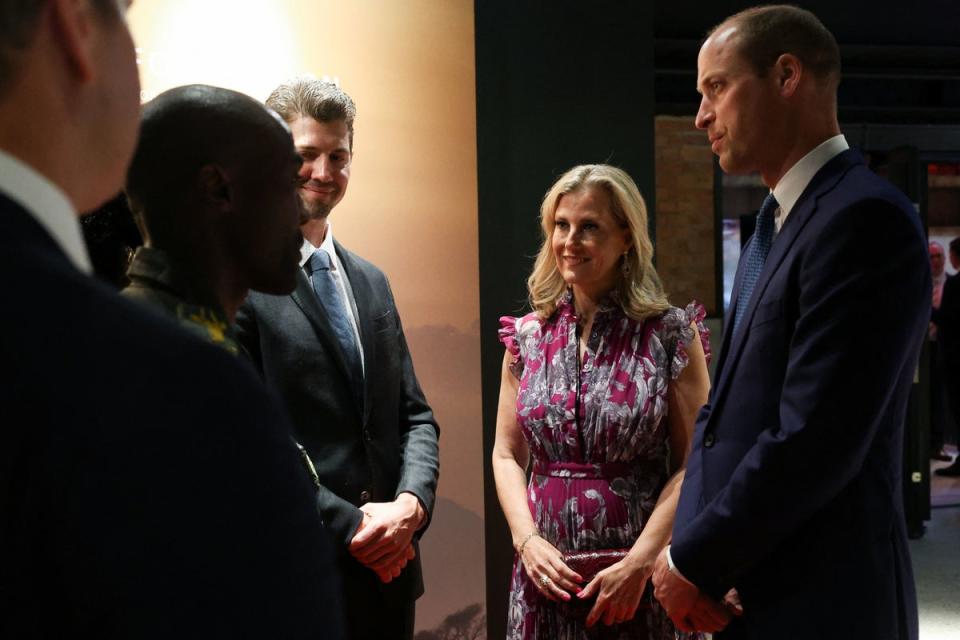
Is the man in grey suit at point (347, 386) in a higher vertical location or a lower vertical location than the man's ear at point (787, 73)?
lower

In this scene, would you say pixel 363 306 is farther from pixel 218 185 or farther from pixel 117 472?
pixel 117 472

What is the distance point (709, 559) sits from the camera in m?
1.74

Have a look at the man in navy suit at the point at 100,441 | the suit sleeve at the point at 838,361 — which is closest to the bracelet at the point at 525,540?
the suit sleeve at the point at 838,361

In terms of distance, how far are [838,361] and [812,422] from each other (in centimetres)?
12

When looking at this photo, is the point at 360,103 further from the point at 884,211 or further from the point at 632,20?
the point at 884,211

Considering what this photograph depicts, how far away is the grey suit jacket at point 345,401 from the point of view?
6.39 ft

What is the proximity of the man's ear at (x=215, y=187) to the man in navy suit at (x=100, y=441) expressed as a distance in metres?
0.40

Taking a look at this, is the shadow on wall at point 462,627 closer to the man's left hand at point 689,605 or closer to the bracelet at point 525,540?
the bracelet at point 525,540

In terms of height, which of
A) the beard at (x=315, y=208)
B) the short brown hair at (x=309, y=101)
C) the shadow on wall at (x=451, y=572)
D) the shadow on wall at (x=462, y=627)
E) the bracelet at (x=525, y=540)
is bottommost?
the shadow on wall at (x=462, y=627)

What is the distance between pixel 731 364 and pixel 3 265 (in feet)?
5.03

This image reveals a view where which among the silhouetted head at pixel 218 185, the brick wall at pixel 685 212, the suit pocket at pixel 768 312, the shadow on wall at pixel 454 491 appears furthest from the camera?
the brick wall at pixel 685 212

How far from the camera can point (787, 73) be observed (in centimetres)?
191

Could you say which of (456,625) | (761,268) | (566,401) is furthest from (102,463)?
(456,625)

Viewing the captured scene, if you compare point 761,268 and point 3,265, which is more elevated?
point 3,265
